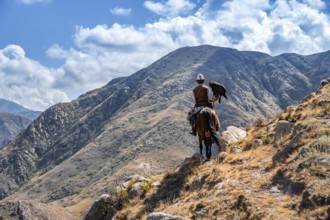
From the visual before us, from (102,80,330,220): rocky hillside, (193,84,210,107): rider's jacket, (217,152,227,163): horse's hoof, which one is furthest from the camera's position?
(193,84,210,107): rider's jacket

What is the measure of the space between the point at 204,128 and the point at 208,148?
130 centimetres

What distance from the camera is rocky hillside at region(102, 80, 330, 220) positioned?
1120 cm

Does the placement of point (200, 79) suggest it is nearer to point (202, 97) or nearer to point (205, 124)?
point (202, 97)

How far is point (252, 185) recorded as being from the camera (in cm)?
1342

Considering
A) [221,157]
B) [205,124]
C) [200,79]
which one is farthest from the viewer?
[200,79]

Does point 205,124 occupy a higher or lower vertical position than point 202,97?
lower

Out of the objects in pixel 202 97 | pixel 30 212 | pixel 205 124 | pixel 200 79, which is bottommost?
pixel 30 212

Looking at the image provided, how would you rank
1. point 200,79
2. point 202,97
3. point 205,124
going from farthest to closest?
1. point 200,79
2. point 202,97
3. point 205,124

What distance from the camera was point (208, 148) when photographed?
1970 centimetres

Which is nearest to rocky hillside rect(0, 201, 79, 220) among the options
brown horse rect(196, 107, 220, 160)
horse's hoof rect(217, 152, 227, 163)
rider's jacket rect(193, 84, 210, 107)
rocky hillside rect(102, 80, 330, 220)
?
rocky hillside rect(102, 80, 330, 220)

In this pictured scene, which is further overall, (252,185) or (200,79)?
(200,79)

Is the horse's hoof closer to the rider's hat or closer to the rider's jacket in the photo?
the rider's jacket

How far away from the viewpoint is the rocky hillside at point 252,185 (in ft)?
36.8

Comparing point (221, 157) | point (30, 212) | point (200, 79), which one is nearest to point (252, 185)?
point (221, 157)
